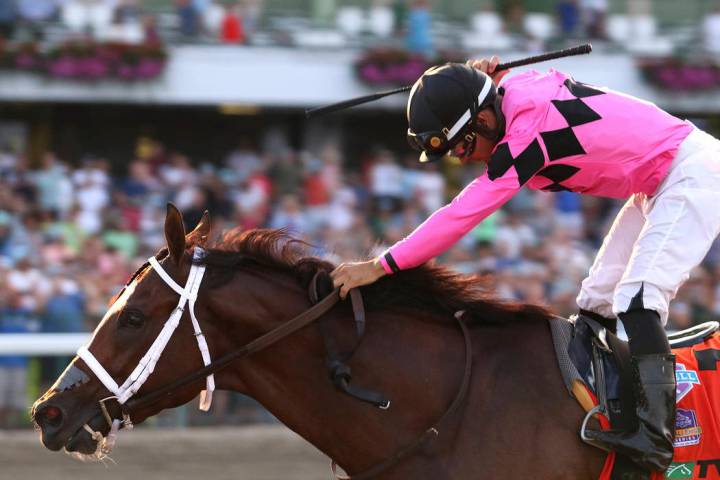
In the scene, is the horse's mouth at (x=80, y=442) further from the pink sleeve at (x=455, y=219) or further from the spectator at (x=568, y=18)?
the spectator at (x=568, y=18)

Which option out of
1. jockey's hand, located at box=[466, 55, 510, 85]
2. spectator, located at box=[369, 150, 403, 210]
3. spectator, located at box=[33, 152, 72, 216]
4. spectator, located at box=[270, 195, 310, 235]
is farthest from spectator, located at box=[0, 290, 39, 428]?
jockey's hand, located at box=[466, 55, 510, 85]

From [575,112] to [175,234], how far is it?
4.10ft

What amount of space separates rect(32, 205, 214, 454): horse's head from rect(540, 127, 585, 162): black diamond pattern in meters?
1.11

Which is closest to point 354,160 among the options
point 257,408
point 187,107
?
point 187,107

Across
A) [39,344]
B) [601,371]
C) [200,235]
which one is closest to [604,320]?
[601,371]

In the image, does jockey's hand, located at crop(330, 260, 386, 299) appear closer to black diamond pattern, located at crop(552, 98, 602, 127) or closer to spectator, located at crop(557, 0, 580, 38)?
black diamond pattern, located at crop(552, 98, 602, 127)

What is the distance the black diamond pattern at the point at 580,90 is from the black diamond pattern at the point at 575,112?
5cm

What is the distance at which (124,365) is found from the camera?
3314 mm

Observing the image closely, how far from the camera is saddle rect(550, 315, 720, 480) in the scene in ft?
10.7

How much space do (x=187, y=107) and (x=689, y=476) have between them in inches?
393

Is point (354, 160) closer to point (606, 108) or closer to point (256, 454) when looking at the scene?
point (256, 454)

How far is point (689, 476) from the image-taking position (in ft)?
11.0

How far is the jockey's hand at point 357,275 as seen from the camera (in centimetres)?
332

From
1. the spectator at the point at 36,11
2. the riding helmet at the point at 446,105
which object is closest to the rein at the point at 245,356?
the riding helmet at the point at 446,105
